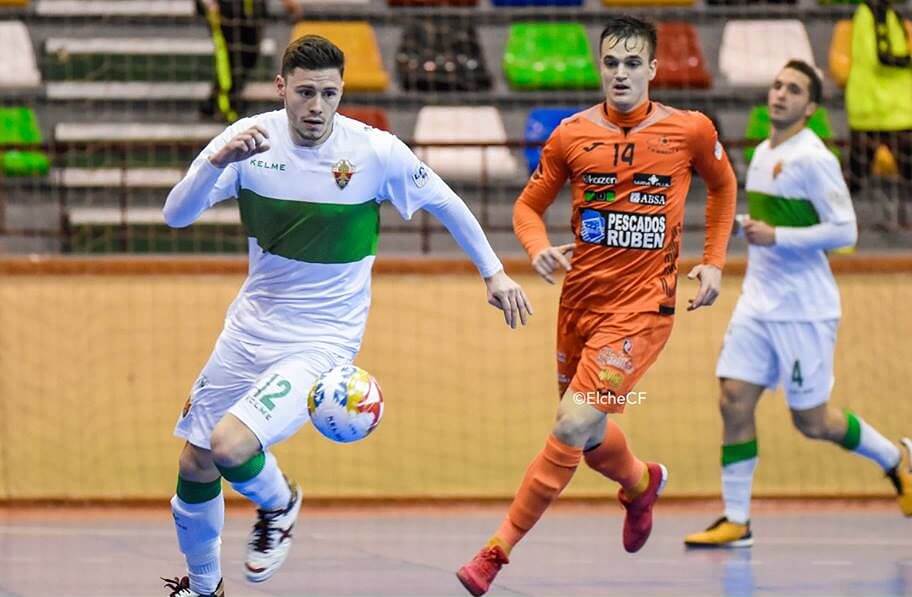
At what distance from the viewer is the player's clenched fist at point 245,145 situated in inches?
208

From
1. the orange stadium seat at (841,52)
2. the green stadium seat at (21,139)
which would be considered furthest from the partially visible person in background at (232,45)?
the orange stadium seat at (841,52)

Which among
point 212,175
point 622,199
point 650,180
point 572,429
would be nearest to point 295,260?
point 212,175

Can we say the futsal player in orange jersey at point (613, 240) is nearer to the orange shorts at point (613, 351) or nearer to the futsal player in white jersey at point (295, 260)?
the orange shorts at point (613, 351)

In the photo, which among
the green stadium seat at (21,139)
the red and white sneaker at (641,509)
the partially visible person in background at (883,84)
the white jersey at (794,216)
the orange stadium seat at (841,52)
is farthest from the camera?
the orange stadium seat at (841,52)

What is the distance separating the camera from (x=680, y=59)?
13.2 m

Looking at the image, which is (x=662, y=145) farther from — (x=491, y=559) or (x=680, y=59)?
(x=680, y=59)

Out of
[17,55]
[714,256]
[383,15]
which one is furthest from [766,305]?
[17,55]

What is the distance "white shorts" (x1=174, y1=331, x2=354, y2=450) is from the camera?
5578 millimetres

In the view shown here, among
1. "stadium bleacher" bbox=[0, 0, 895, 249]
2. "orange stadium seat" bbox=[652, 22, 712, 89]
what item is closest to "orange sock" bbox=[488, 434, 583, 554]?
"stadium bleacher" bbox=[0, 0, 895, 249]

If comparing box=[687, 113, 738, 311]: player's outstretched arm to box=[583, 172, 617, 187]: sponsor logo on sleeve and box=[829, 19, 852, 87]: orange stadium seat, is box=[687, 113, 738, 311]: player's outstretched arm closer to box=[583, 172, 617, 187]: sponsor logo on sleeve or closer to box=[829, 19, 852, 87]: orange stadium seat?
box=[583, 172, 617, 187]: sponsor logo on sleeve

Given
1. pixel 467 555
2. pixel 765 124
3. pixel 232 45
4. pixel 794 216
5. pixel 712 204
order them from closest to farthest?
pixel 712 204 → pixel 467 555 → pixel 794 216 → pixel 232 45 → pixel 765 124

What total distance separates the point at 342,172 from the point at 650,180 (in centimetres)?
141

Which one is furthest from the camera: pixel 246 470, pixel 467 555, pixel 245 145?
pixel 467 555

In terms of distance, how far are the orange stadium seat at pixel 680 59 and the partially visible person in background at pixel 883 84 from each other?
1617mm
